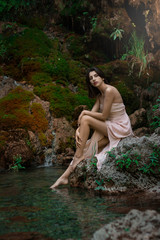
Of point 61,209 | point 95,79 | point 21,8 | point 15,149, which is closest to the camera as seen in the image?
point 61,209

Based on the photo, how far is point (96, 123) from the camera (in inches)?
161

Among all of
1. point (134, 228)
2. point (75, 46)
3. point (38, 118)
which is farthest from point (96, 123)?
point (75, 46)

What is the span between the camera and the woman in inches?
159

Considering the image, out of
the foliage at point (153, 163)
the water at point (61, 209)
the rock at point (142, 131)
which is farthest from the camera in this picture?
the rock at point (142, 131)

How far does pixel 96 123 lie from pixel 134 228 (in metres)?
2.62

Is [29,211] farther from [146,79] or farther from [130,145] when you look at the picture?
[146,79]

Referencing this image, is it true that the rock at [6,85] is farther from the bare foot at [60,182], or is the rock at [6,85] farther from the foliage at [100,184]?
the foliage at [100,184]

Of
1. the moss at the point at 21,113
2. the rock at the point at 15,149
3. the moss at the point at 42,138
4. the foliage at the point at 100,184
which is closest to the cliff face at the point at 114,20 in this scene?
the moss at the point at 21,113

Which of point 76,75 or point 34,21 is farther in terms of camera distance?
point 34,21

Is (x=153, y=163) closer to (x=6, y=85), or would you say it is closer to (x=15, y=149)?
(x=15, y=149)

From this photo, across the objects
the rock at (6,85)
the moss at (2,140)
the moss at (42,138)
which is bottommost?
the moss at (42,138)

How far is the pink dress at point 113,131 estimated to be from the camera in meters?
4.04

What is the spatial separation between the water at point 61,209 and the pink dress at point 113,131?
73 cm

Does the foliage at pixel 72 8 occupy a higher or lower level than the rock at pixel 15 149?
higher
